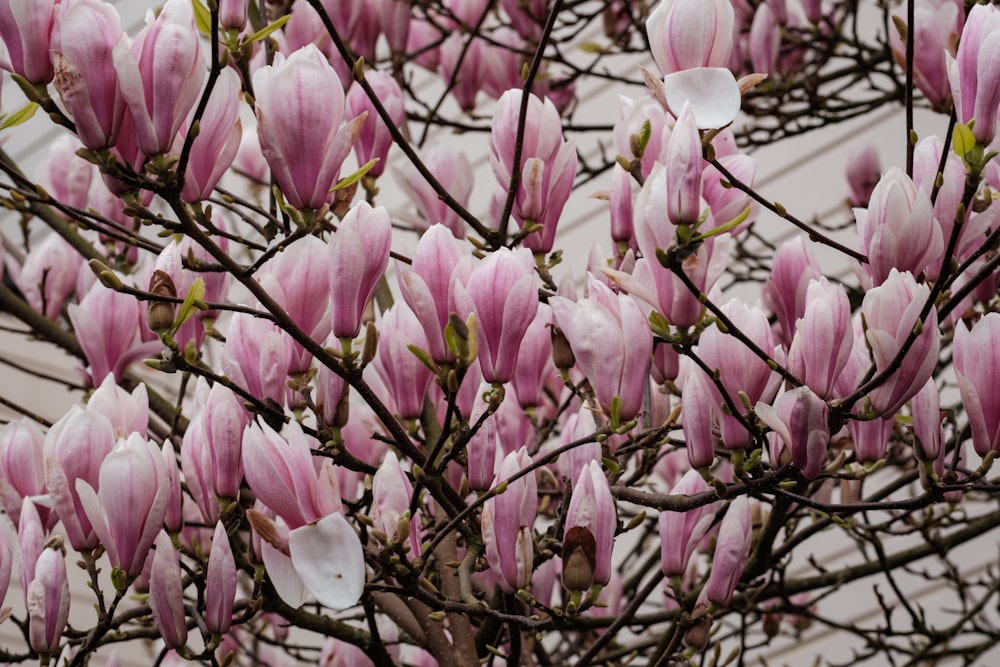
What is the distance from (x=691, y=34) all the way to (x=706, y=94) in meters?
0.05

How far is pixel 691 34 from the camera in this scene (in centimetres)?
81

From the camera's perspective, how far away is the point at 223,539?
2.63 feet

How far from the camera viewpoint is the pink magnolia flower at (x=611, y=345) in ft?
2.58

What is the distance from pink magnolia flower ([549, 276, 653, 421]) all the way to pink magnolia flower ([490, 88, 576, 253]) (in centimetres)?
17

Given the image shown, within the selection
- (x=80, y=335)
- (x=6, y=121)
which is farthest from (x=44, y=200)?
(x=80, y=335)

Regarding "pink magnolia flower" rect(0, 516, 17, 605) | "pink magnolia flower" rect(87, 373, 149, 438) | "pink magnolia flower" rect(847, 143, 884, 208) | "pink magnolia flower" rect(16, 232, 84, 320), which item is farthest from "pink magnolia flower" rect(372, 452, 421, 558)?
Answer: "pink magnolia flower" rect(847, 143, 884, 208)

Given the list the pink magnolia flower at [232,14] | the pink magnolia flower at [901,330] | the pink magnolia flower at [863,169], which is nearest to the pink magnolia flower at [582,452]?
the pink magnolia flower at [901,330]

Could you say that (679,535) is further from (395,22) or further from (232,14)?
(395,22)

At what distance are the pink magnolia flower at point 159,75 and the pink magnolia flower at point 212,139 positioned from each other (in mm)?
69

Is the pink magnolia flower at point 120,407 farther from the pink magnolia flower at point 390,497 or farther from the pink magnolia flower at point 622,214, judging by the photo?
the pink magnolia flower at point 622,214

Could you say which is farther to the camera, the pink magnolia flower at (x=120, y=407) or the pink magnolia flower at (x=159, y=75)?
the pink magnolia flower at (x=120, y=407)

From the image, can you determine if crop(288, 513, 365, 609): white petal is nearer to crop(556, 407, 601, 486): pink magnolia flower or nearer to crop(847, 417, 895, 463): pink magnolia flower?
crop(556, 407, 601, 486): pink magnolia flower

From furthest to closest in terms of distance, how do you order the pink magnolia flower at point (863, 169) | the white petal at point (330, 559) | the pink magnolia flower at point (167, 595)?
the pink magnolia flower at point (863, 169) < the pink magnolia flower at point (167, 595) < the white petal at point (330, 559)

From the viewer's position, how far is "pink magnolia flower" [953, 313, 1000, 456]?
2.58 feet
